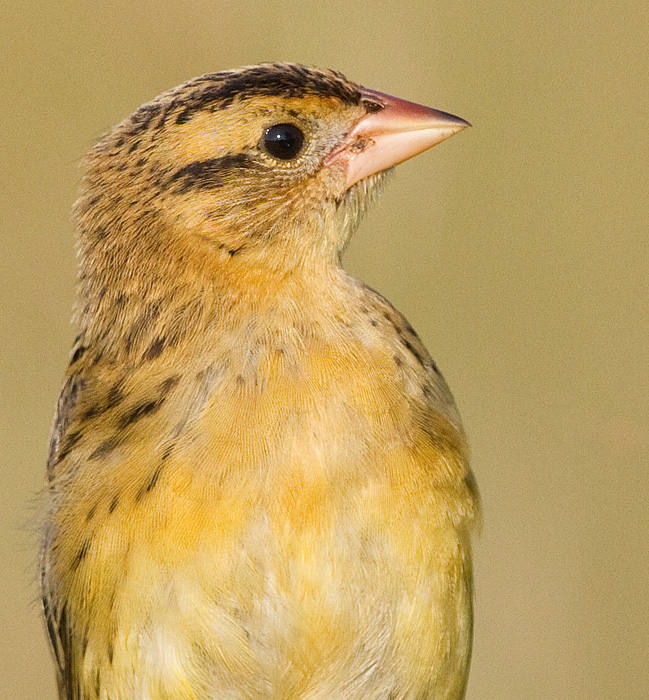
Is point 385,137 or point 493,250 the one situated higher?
point 385,137

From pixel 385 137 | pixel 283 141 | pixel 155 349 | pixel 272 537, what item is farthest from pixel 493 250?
pixel 272 537

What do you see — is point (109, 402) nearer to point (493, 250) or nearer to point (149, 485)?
point (149, 485)

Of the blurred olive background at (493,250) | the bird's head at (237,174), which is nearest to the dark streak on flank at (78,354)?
the bird's head at (237,174)

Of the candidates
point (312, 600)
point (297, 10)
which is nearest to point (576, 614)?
point (312, 600)

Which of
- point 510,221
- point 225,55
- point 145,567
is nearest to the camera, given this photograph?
point 145,567

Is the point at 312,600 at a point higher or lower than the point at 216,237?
lower

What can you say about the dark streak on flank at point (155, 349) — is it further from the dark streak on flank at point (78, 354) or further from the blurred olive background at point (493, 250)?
the blurred olive background at point (493, 250)

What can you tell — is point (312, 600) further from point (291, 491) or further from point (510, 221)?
point (510, 221)
